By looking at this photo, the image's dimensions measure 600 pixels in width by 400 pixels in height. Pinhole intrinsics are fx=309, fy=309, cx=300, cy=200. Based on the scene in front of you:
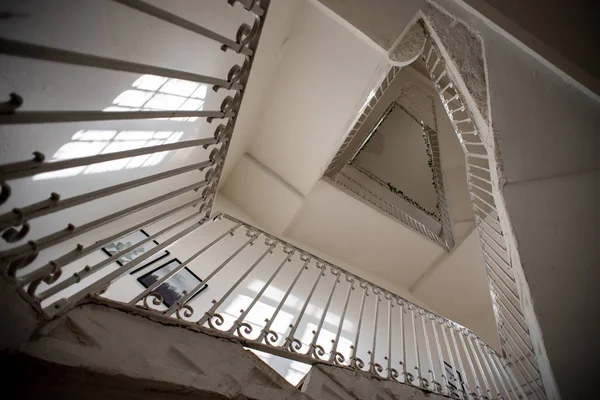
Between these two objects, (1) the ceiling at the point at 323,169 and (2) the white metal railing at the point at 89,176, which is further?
(1) the ceiling at the point at 323,169

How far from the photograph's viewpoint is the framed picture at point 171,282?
2.77m

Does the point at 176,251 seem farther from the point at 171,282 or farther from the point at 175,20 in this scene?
the point at 175,20

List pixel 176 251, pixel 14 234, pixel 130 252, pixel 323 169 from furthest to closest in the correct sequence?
pixel 323 169 → pixel 176 251 → pixel 130 252 → pixel 14 234

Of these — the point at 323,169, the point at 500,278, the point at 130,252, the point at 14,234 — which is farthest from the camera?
the point at 323,169

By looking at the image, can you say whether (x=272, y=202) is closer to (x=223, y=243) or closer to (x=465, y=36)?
(x=223, y=243)

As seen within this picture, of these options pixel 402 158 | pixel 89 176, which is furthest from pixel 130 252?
pixel 402 158

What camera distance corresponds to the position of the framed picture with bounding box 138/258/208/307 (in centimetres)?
277

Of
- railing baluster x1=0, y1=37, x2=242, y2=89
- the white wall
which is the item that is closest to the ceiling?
the white wall

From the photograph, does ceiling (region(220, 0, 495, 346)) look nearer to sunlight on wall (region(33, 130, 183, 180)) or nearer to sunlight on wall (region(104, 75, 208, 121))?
sunlight on wall (region(104, 75, 208, 121))

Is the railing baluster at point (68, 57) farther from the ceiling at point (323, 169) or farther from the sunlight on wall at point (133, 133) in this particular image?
the ceiling at point (323, 169)

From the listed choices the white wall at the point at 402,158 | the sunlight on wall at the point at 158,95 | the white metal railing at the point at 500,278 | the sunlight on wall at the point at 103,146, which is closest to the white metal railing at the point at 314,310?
the white metal railing at the point at 500,278

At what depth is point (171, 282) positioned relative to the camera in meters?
2.95

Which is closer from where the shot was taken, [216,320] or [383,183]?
[216,320]

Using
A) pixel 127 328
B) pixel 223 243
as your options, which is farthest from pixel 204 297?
pixel 127 328
